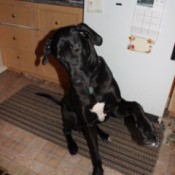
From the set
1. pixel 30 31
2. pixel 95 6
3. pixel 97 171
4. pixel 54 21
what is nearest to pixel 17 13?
pixel 30 31

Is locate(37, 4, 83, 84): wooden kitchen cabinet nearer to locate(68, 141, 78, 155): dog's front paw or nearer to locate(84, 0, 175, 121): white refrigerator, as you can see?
locate(84, 0, 175, 121): white refrigerator

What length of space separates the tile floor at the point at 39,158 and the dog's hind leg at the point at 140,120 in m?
0.46

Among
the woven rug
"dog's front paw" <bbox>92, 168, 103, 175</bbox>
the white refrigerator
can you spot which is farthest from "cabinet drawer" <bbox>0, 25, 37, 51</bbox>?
"dog's front paw" <bbox>92, 168, 103, 175</bbox>

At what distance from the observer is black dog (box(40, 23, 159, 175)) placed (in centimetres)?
127

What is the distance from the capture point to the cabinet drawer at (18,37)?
2.31m

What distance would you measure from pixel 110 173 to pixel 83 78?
0.74 meters

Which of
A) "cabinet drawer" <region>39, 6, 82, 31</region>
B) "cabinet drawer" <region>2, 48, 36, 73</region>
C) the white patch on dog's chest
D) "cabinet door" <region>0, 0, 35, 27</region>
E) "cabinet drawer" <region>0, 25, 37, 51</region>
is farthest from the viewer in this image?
"cabinet drawer" <region>2, 48, 36, 73</region>

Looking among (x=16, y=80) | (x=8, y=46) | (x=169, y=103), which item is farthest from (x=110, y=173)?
(x=8, y=46)

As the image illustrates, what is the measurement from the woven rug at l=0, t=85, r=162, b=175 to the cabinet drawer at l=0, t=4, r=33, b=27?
732 millimetres

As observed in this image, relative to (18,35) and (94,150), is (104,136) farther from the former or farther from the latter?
(18,35)

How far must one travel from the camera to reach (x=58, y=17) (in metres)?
2.02

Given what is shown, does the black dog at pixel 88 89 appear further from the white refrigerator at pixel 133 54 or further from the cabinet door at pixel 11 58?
the cabinet door at pixel 11 58

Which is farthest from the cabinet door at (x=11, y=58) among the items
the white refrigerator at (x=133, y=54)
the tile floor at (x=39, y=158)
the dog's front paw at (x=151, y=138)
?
the dog's front paw at (x=151, y=138)

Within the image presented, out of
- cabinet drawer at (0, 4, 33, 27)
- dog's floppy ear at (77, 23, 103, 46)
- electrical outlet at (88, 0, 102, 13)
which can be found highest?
electrical outlet at (88, 0, 102, 13)
